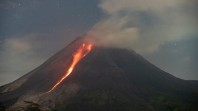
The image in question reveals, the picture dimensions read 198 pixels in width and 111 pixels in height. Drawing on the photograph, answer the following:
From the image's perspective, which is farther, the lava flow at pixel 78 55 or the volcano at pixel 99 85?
the lava flow at pixel 78 55

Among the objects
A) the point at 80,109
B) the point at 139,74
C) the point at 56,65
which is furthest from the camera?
the point at 56,65

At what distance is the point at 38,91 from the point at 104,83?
29.3 m

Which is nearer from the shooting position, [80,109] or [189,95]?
[80,109]

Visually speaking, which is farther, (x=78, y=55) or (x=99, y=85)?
(x=78, y=55)

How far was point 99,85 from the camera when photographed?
138000 millimetres

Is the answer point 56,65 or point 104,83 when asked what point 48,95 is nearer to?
point 104,83

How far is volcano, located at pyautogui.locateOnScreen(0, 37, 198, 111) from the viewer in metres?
117

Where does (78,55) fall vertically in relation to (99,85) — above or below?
above

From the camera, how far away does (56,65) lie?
6658 inches

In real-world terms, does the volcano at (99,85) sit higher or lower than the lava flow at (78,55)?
lower

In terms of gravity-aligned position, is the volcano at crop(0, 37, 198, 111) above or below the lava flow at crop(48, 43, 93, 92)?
below

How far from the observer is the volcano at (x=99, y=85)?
117m

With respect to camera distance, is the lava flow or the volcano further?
the lava flow

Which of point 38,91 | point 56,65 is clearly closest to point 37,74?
point 56,65
